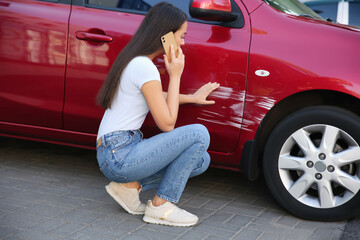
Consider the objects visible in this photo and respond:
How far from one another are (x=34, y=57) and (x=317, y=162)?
6.31 ft

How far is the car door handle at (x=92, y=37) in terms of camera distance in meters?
3.42

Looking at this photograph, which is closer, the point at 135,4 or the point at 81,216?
the point at 81,216

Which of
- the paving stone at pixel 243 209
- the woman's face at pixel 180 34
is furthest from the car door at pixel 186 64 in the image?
the paving stone at pixel 243 209

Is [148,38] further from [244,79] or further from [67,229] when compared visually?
[67,229]

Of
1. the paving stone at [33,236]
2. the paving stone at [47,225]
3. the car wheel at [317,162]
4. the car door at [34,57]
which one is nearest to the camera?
the paving stone at [33,236]

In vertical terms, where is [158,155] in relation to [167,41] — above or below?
below

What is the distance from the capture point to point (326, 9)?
7.59 meters

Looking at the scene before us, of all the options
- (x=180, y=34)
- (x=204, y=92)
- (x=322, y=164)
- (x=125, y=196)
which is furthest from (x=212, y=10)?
(x=125, y=196)

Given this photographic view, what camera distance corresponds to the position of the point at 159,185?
123 inches

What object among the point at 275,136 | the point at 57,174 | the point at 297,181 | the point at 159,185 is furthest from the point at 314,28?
the point at 57,174

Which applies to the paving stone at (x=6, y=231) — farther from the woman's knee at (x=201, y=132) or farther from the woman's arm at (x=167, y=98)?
the woman's knee at (x=201, y=132)

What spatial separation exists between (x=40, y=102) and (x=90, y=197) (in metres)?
0.72

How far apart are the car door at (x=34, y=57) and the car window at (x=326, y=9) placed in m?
4.76

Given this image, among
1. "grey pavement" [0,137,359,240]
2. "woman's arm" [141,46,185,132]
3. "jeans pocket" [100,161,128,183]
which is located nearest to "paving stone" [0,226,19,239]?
"grey pavement" [0,137,359,240]
